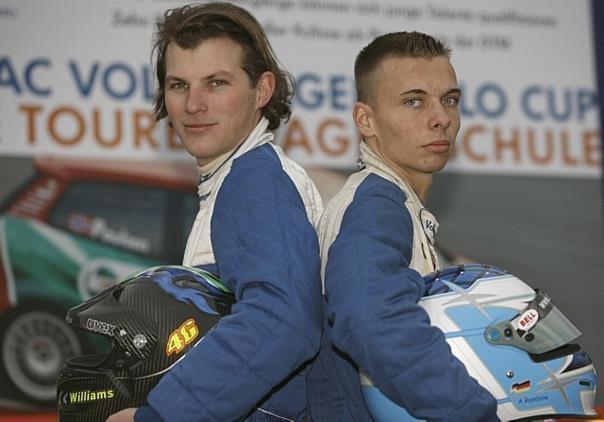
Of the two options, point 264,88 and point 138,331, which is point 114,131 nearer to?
point 264,88

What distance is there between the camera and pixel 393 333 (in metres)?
1.83

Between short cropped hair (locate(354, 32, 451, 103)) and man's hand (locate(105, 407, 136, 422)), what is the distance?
3.00ft

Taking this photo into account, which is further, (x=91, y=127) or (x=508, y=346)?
(x=91, y=127)

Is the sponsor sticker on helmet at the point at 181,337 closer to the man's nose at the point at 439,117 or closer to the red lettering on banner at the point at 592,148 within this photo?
the man's nose at the point at 439,117

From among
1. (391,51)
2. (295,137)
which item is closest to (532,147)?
(295,137)

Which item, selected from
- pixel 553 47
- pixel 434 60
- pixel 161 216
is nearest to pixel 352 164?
pixel 161 216

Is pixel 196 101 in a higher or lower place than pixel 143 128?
higher

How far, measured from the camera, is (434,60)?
7.38 feet

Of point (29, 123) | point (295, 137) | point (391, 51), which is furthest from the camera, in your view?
point (295, 137)

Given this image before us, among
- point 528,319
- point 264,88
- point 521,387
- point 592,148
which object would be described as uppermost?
point 264,88

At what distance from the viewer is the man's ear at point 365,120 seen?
229 centimetres

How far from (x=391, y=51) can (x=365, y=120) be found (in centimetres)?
17

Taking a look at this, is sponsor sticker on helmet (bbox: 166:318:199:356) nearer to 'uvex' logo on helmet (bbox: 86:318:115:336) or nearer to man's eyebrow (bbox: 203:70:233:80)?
'uvex' logo on helmet (bbox: 86:318:115:336)

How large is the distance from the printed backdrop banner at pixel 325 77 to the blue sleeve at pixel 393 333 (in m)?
2.99
